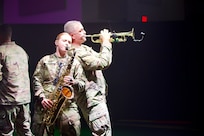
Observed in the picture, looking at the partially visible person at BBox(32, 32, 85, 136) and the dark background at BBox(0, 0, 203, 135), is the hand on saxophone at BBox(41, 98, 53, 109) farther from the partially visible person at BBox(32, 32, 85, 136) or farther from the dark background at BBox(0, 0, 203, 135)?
the dark background at BBox(0, 0, 203, 135)

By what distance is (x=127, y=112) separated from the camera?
13.3 ft

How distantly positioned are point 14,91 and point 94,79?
2.05ft

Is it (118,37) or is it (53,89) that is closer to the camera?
(53,89)

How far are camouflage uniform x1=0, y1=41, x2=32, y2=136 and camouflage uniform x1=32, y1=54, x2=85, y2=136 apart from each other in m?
0.14

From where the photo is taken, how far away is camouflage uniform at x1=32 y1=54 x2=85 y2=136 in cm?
358

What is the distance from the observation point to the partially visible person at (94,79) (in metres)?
3.46

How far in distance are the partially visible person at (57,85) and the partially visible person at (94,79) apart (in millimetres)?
54

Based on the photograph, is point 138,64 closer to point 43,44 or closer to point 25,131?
point 43,44

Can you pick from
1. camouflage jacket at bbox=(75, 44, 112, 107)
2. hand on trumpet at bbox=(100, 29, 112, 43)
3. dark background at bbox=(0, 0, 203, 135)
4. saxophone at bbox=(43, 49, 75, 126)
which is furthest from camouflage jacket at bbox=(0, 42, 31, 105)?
hand on trumpet at bbox=(100, 29, 112, 43)

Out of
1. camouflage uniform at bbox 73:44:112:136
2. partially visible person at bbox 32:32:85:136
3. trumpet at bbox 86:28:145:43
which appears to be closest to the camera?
camouflage uniform at bbox 73:44:112:136

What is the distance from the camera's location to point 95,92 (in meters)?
3.51

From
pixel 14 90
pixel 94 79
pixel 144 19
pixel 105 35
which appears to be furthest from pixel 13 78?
pixel 144 19

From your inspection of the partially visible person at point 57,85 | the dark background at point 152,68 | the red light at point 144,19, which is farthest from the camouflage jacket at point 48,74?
the red light at point 144,19

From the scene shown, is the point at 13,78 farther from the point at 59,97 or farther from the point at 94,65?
the point at 94,65
